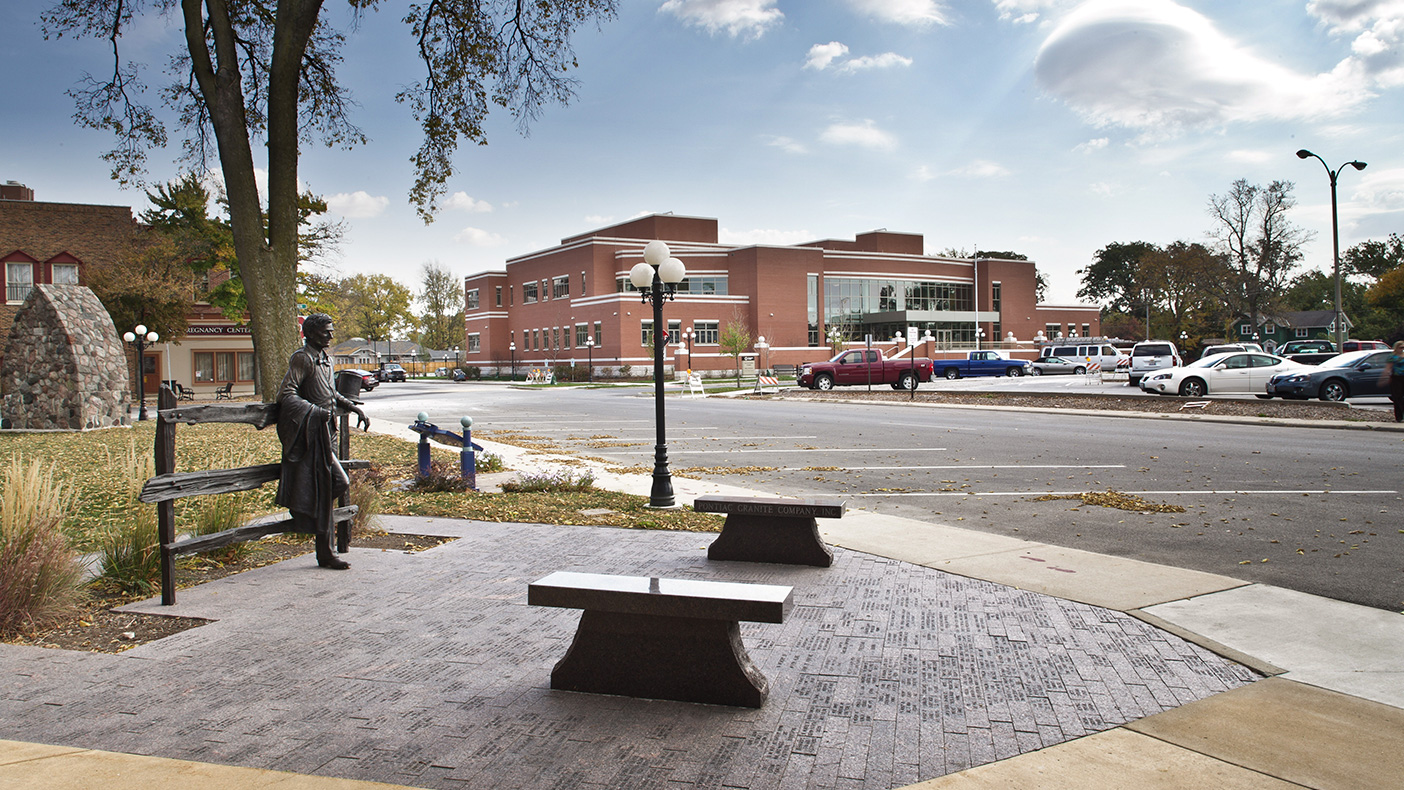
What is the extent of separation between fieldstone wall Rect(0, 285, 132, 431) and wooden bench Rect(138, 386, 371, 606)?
1897 centimetres

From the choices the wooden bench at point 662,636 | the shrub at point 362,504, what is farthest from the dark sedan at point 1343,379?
the wooden bench at point 662,636

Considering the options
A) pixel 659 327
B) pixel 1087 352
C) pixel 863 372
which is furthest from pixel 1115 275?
pixel 659 327

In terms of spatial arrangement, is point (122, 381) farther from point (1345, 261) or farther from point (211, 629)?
point (1345, 261)

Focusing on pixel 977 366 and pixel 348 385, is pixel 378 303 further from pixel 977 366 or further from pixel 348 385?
pixel 348 385

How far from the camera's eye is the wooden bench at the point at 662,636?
3.88 meters

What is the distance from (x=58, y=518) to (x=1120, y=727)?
21.4 ft

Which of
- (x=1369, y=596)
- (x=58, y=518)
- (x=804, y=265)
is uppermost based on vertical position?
(x=804, y=265)

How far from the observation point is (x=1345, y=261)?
333 feet

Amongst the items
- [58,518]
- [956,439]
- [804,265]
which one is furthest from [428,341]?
[58,518]

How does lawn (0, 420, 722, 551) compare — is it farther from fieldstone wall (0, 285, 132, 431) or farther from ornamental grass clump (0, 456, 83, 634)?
fieldstone wall (0, 285, 132, 431)

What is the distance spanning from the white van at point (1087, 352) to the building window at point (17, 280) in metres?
69.0

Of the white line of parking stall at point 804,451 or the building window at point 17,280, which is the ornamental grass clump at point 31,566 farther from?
the building window at point 17,280

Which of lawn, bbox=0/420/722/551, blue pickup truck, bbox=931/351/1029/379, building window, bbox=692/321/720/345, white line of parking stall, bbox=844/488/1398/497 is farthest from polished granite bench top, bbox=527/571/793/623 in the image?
building window, bbox=692/321/720/345

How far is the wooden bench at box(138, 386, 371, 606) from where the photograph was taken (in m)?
5.48
